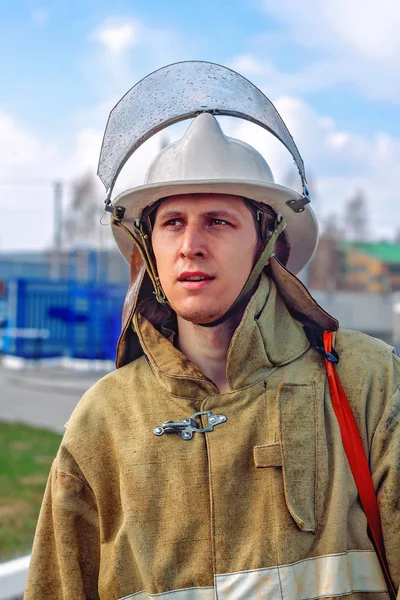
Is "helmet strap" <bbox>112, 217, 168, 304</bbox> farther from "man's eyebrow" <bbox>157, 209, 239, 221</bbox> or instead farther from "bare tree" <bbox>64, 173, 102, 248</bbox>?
"bare tree" <bbox>64, 173, 102, 248</bbox>

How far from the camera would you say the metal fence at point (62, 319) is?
17.1m

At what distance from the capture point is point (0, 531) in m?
5.59

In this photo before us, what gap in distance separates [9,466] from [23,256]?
62.4 meters

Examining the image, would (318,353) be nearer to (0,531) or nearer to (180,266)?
(180,266)

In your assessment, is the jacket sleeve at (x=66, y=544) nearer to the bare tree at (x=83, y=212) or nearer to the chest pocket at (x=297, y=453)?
the chest pocket at (x=297, y=453)

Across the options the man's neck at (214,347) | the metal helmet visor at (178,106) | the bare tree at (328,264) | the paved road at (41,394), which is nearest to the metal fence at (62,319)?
the paved road at (41,394)

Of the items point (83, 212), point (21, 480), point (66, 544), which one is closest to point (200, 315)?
point (66, 544)

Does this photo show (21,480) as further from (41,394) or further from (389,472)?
(41,394)

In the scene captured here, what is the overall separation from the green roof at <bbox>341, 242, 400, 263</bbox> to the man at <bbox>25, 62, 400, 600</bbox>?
6566 cm

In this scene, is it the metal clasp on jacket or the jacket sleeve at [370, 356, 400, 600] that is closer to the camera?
the jacket sleeve at [370, 356, 400, 600]

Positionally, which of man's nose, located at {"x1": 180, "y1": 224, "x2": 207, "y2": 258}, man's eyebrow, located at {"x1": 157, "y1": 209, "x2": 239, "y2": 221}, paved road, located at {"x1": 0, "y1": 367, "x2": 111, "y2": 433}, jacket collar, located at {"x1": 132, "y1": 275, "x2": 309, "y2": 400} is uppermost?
man's eyebrow, located at {"x1": 157, "y1": 209, "x2": 239, "y2": 221}

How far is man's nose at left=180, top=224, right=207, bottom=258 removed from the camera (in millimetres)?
2031

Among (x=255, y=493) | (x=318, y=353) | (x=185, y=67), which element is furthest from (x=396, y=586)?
(x=185, y=67)

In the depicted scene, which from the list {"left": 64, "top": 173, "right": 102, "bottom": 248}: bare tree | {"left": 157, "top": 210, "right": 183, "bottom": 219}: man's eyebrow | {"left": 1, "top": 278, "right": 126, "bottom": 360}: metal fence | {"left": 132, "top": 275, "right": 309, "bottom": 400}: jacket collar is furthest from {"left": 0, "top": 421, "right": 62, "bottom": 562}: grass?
{"left": 64, "top": 173, "right": 102, "bottom": 248}: bare tree
